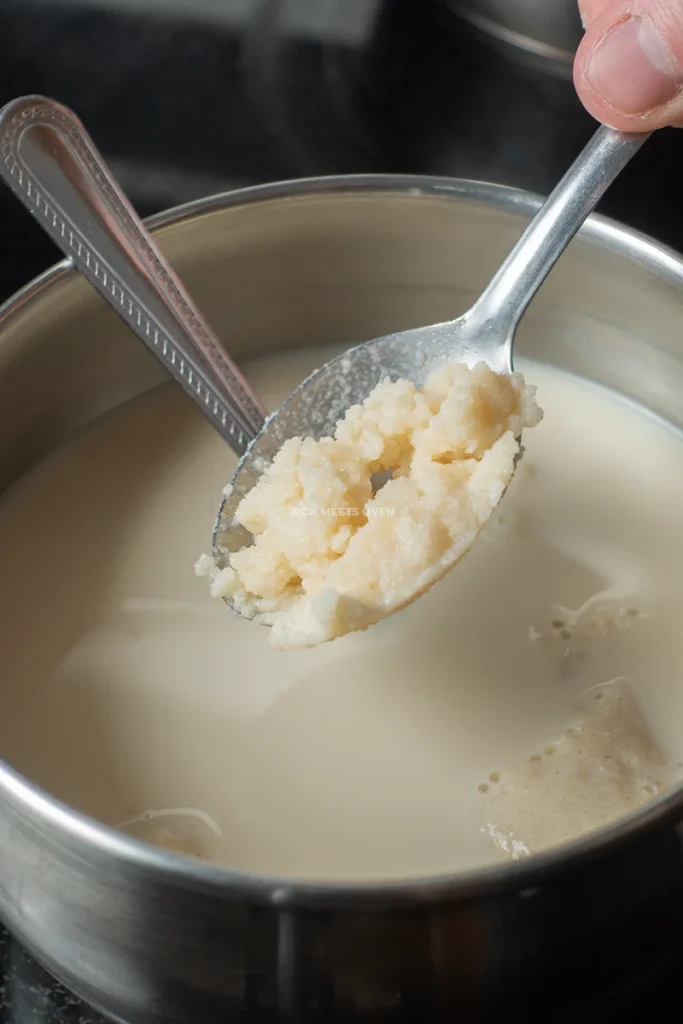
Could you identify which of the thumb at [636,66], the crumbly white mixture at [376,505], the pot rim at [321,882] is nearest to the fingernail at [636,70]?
the thumb at [636,66]

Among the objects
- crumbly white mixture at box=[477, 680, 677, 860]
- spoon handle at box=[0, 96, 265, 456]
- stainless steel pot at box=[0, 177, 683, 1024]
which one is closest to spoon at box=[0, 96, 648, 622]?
spoon handle at box=[0, 96, 265, 456]

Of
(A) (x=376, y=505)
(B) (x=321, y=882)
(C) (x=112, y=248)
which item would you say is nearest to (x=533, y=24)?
(C) (x=112, y=248)

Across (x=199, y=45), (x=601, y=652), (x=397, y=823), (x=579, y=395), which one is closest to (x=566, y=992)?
(x=397, y=823)

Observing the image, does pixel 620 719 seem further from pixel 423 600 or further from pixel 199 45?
pixel 199 45

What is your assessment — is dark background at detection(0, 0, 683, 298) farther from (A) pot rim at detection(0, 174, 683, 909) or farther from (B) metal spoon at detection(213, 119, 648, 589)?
(A) pot rim at detection(0, 174, 683, 909)

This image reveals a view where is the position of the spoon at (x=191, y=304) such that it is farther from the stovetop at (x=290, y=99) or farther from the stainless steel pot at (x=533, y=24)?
the stainless steel pot at (x=533, y=24)

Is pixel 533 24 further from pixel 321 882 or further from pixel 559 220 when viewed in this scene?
pixel 321 882
